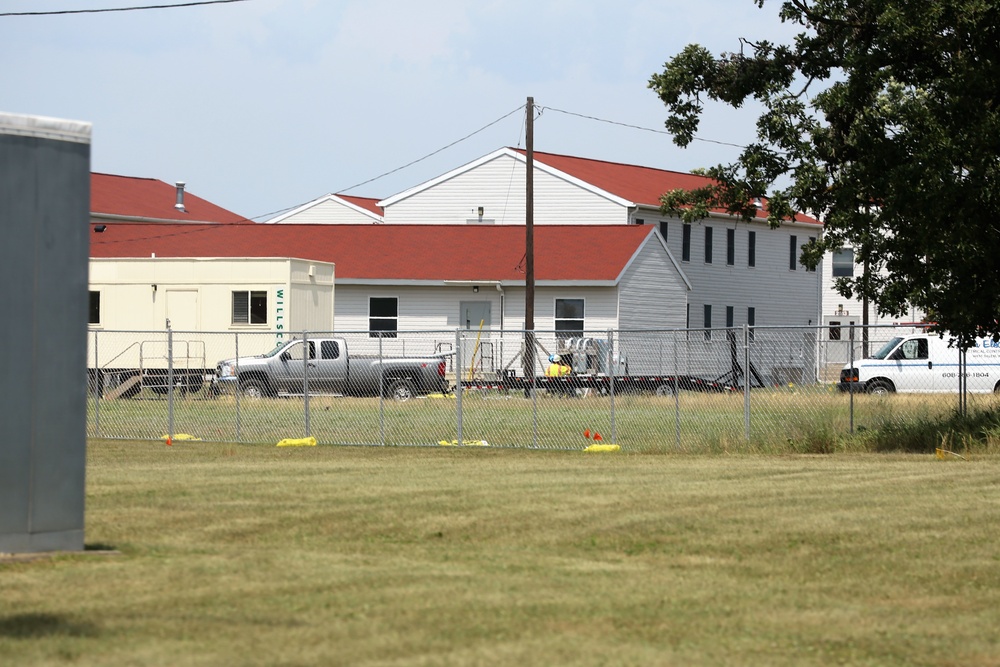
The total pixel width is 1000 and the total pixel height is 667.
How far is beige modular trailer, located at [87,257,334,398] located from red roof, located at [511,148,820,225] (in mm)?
17425

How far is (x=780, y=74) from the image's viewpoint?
21906 mm

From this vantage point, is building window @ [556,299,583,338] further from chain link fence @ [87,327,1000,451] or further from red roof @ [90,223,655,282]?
chain link fence @ [87,327,1000,451]

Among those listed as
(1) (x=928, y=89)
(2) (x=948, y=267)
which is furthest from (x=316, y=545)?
(1) (x=928, y=89)

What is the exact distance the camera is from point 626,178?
179 ft

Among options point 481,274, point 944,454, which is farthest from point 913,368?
point 944,454

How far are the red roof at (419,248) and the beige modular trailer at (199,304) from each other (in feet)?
24.1

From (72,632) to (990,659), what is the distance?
450cm

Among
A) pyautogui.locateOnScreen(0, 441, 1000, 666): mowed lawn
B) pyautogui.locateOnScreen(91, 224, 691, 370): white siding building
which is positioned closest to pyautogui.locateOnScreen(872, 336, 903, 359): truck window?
pyautogui.locateOnScreen(91, 224, 691, 370): white siding building

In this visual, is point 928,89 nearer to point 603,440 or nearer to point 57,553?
point 603,440

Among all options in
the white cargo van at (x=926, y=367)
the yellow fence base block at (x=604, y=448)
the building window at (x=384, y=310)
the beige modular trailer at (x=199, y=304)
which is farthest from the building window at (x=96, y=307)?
the yellow fence base block at (x=604, y=448)

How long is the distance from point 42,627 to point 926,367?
28715 millimetres

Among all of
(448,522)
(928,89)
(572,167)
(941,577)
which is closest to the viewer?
(941,577)

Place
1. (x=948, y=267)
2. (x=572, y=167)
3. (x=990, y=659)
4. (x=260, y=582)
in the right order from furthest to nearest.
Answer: (x=572, y=167) → (x=948, y=267) → (x=260, y=582) → (x=990, y=659)

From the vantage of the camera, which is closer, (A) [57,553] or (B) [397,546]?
(A) [57,553]
